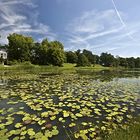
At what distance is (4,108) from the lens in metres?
8.61

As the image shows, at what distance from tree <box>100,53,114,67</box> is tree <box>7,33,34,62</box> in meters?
60.6

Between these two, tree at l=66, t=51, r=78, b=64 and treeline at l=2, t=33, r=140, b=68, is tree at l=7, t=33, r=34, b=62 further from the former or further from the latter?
tree at l=66, t=51, r=78, b=64

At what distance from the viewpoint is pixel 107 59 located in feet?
420

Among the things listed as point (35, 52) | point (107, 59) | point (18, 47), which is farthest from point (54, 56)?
point (107, 59)

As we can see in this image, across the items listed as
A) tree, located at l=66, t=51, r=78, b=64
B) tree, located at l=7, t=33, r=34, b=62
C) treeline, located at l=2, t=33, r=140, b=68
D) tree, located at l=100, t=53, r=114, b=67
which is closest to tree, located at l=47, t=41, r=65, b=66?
treeline, located at l=2, t=33, r=140, b=68

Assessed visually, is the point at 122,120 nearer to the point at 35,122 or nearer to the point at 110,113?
the point at 110,113

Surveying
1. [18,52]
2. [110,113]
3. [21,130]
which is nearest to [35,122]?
[21,130]

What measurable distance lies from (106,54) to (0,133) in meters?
132

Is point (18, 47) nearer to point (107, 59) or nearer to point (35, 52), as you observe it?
point (35, 52)

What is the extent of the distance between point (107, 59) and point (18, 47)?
214ft

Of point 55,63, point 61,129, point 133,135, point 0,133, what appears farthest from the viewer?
point 55,63

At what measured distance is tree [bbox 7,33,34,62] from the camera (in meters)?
80.3

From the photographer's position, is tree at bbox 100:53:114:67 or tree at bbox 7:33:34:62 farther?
tree at bbox 100:53:114:67

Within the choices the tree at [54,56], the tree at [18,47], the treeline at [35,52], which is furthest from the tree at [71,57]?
the tree at [18,47]
